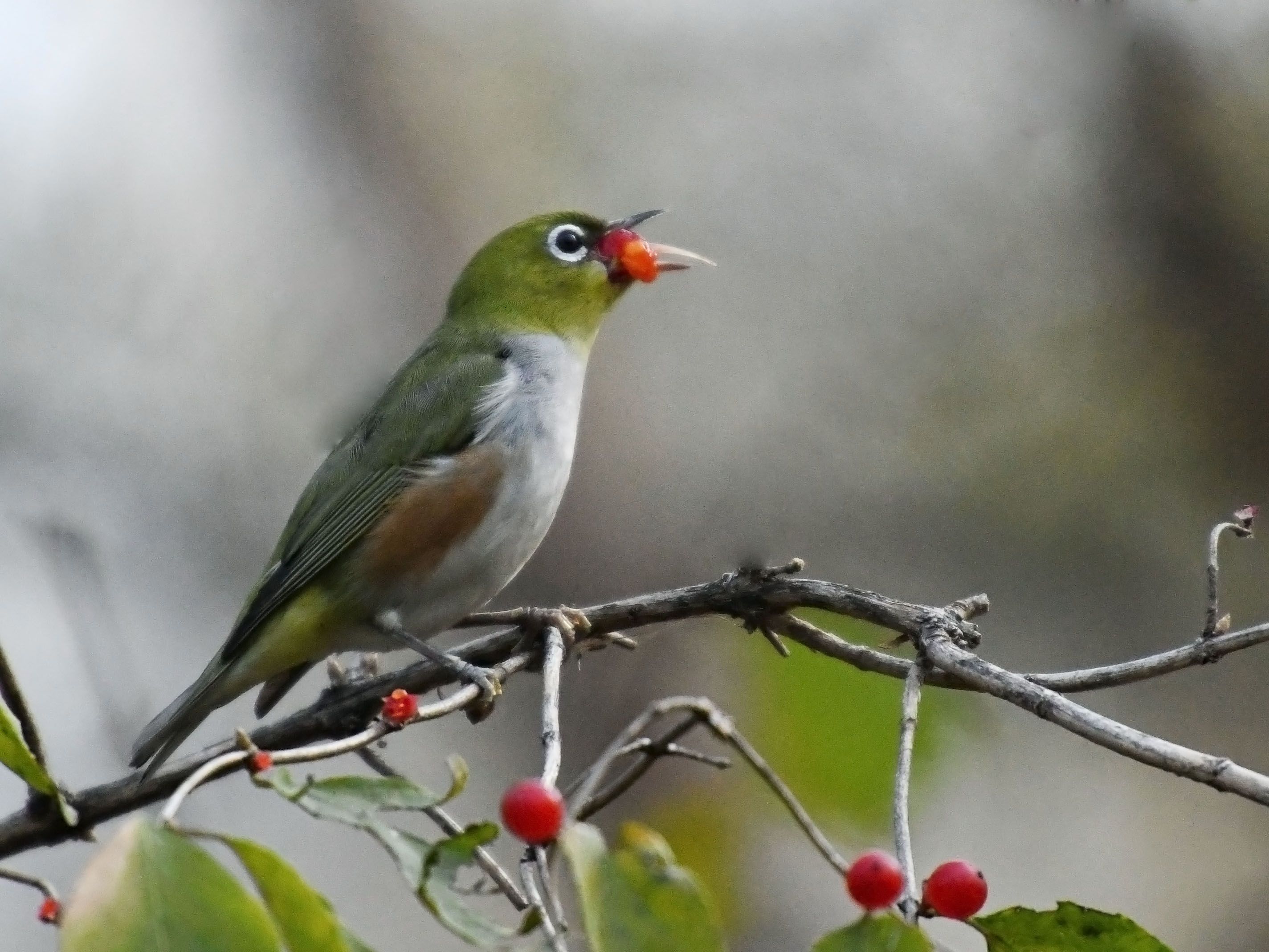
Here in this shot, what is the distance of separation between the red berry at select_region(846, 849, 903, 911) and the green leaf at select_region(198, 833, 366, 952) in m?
0.69

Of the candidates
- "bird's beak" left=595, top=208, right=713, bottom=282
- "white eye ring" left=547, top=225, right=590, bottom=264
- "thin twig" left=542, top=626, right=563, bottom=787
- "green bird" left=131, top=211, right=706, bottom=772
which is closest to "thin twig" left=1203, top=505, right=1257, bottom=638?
"thin twig" left=542, top=626, right=563, bottom=787

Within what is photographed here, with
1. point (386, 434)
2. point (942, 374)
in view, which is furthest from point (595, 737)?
point (942, 374)

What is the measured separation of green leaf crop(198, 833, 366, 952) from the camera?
4.90 feet

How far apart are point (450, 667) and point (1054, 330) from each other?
5.80 m

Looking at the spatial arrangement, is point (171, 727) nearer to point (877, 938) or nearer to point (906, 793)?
point (906, 793)

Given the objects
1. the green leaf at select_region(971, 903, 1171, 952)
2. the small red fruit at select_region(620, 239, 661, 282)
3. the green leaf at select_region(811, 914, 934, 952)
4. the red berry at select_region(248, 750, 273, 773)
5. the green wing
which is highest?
the small red fruit at select_region(620, 239, 661, 282)

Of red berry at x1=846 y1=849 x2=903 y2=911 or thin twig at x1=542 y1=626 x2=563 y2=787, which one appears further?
thin twig at x1=542 y1=626 x2=563 y2=787

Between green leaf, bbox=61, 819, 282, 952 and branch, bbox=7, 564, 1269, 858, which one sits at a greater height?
green leaf, bbox=61, 819, 282, 952

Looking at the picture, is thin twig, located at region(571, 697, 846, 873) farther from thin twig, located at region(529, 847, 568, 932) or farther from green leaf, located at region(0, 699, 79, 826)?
green leaf, located at region(0, 699, 79, 826)

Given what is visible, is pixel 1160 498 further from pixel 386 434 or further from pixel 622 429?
pixel 386 434

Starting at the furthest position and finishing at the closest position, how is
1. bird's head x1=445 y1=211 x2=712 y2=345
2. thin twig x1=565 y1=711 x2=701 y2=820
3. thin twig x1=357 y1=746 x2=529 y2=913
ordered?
1. bird's head x1=445 y1=211 x2=712 y2=345
2. thin twig x1=565 y1=711 x2=701 y2=820
3. thin twig x1=357 y1=746 x2=529 y2=913

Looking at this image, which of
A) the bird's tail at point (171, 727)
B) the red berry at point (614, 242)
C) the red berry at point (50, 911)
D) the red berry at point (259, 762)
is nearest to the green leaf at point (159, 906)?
the red berry at point (259, 762)

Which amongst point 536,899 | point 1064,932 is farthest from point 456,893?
point 1064,932

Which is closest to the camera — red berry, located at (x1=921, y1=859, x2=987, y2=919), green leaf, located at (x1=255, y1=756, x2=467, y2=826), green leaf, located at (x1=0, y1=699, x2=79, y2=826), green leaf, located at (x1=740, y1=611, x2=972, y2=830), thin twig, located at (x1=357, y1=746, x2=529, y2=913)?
green leaf, located at (x1=255, y1=756, x2=467, y2=826)
